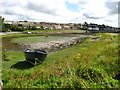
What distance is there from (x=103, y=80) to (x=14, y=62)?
1308 centimetres

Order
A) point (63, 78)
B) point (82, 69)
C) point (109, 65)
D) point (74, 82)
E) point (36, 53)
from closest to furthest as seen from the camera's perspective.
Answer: point (74, 82) < point (63, 78) < point (82, 69) < point (109, 65) < point (36, 53)

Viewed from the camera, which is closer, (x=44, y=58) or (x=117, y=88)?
(x=117, y=88)

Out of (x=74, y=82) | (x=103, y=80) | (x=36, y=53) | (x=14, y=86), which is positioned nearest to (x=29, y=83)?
(x=14, y=86)

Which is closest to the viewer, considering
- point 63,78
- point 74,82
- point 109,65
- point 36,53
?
point 74,82

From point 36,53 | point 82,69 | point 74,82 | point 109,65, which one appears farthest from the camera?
point 36,53

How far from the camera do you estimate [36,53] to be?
85.1 ft

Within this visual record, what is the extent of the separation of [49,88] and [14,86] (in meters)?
1.69

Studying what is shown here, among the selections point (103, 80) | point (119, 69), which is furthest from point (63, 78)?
point (119, 69)

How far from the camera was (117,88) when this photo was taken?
14695 mm

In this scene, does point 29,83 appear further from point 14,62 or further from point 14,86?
point 14,62

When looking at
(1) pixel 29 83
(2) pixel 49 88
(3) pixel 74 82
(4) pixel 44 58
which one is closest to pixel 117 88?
(3) pixel 74 82

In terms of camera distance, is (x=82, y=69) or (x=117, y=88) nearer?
(x=117, y=88)

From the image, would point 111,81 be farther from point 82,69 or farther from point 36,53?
point 36,53

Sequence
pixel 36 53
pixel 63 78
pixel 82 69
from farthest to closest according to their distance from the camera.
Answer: pixel 36 53, pixel 82 69, pixel 63 78
